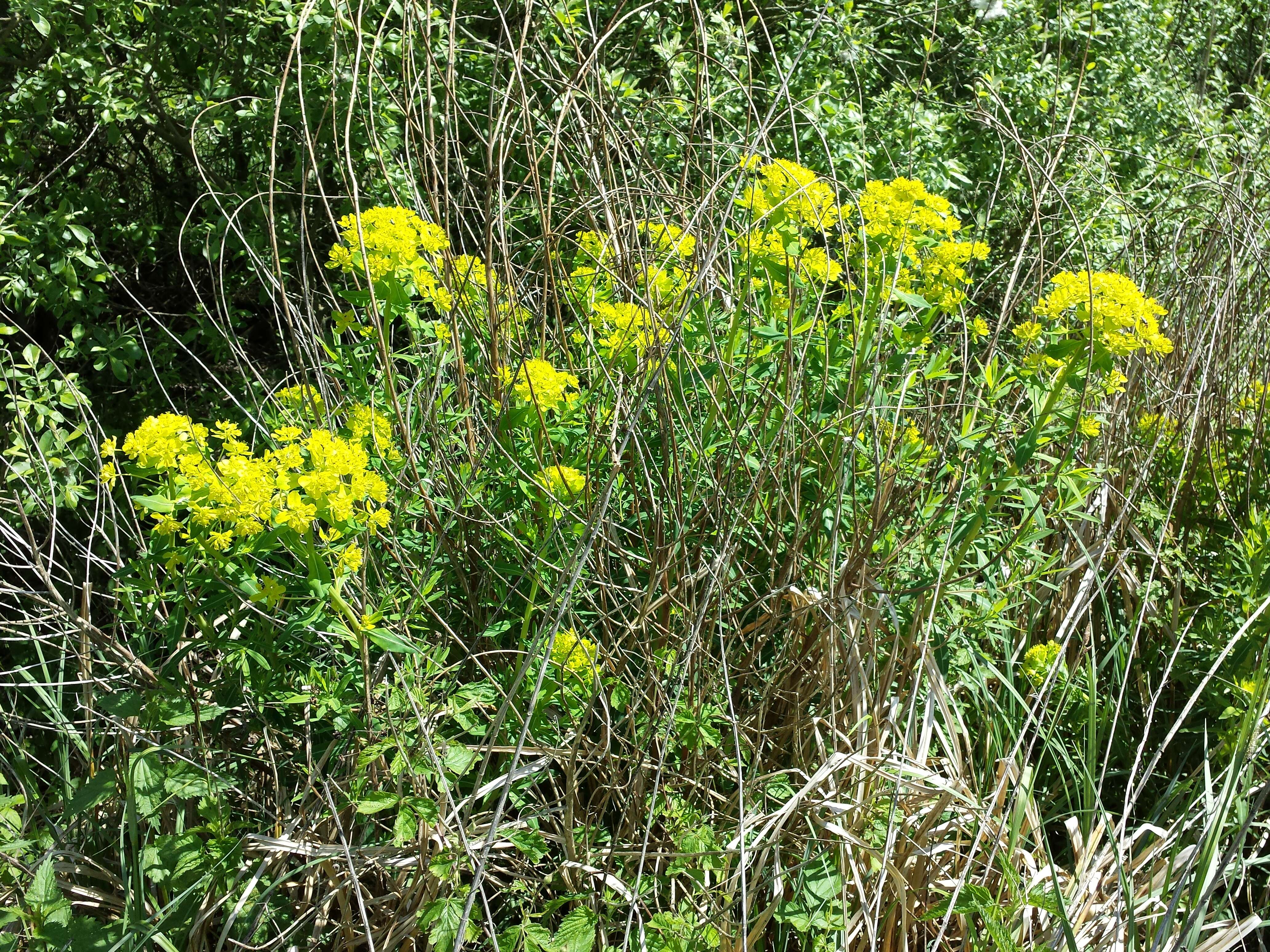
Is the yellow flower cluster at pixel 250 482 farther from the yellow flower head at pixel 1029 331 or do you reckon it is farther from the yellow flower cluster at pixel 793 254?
the yellow flower head at pixel 1029 331

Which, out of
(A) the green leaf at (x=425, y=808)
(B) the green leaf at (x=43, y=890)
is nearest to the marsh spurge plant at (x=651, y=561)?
(A) the green leaf at (x=425, y=808)

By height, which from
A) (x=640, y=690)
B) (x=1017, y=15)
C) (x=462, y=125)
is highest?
(x=1017, y=15)

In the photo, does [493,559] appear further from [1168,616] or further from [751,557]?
[1168,616]

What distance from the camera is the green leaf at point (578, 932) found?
1.55 m

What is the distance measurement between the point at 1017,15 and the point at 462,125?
7.31 feet

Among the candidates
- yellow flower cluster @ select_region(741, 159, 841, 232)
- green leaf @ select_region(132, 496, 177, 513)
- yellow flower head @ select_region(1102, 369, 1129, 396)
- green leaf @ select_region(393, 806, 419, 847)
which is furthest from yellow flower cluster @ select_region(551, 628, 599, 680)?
yellow flower head @ select_region(1102, 369, 1129, 396)

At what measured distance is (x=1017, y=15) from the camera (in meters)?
4.07

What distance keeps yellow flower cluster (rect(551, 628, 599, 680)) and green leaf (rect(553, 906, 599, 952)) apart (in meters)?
0.35

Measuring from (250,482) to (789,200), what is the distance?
1033mm

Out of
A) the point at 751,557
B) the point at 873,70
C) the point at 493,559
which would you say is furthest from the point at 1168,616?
the point at 873,70

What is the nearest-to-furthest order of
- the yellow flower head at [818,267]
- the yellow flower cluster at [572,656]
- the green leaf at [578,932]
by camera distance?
the green leaf at [578,932] → the yellow flower cluster at [572,656] → the yellow flower head at [818,267]

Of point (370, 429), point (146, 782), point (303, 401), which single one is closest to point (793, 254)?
point (370, 429)

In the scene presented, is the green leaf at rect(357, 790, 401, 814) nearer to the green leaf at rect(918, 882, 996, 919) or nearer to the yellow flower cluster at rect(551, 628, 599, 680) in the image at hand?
the yellow flower cluster at rect(551, 628, 599, 680)

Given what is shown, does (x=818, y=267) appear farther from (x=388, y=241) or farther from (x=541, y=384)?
(x=388, y=241)
